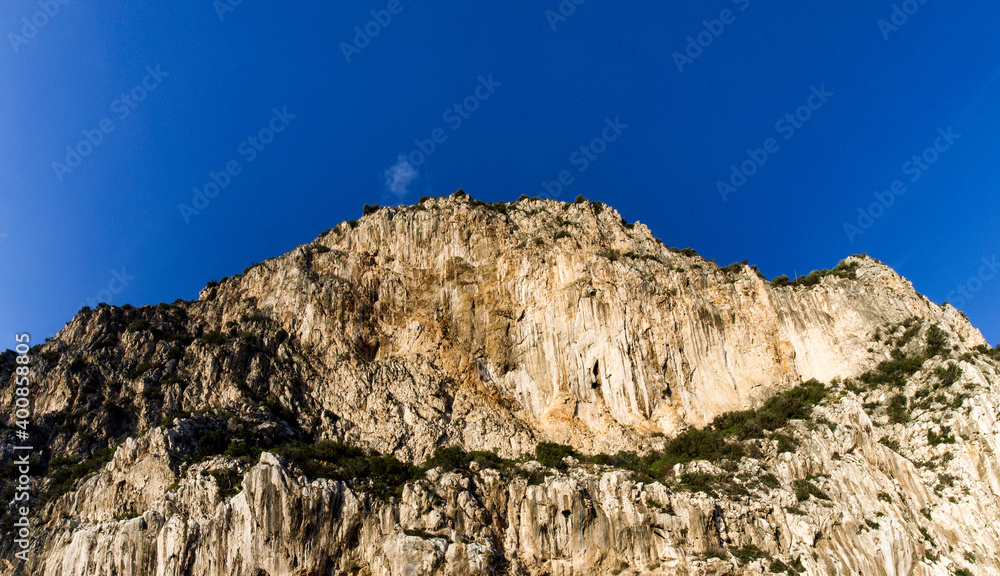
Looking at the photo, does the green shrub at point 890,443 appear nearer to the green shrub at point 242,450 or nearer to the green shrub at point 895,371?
the green shrub at point 895,371

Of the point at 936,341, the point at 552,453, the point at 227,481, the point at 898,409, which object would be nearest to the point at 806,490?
the point at 898,409

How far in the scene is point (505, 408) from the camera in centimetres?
5200

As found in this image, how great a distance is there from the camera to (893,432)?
4638 cm

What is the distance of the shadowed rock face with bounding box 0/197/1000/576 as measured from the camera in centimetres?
3688

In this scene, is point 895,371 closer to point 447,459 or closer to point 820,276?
point 820,276

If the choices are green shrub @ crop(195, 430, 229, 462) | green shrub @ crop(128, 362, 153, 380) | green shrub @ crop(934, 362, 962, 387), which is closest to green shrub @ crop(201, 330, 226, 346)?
green shrub @ crop(128, 362, 153, 380)

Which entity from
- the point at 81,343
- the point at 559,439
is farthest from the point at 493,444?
the point at 81,343

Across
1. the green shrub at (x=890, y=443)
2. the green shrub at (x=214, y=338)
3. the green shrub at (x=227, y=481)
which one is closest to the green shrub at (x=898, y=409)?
the green shrub at (x=890, y=443)

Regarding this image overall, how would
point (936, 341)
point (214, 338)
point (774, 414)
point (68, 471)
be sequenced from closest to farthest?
point (68, 471) → point (774, 414) → point (936, 341) → point (214, 338)

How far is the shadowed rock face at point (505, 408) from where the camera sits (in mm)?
36875

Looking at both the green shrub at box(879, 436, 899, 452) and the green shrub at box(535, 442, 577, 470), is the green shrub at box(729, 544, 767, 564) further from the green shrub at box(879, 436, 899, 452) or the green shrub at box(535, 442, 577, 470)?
the green shrub at box(879, 436, 899, 452)

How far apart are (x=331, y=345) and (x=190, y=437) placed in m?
14.8

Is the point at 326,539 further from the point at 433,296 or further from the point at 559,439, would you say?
the point at 433,296

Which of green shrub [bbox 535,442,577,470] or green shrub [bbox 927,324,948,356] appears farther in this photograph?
green shrub [bbox 927,324,948,356]
